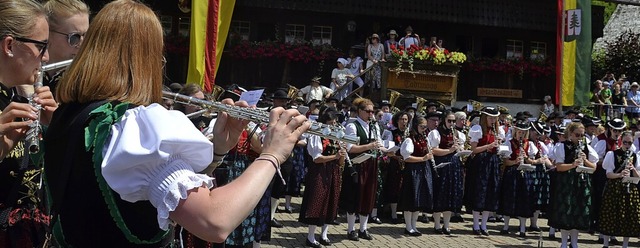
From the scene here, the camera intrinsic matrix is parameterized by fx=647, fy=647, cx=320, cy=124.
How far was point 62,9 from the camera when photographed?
9.91 feet

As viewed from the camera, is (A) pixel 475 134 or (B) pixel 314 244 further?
(A) pixel 475 134

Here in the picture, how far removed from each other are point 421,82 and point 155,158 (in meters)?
16.2

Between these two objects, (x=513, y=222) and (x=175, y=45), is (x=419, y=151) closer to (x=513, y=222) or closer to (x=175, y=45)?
(x=513, y=222)

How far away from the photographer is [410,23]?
870 inches

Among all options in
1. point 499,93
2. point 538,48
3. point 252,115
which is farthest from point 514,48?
point 252,115

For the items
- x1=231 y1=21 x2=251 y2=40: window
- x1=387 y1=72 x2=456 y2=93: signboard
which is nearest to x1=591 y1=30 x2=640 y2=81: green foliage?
x1=387 y1=72 x2=456 y2=93: signboard

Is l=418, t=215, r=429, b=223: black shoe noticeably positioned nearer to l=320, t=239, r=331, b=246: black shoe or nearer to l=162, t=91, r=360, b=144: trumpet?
l=320, t=239, r=331, b=246: black shoe

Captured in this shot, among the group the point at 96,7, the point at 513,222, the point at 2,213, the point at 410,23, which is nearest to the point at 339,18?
the point at 410,23

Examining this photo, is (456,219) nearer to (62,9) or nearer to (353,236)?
(353,236)

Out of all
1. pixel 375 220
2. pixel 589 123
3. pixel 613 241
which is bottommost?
pixel 613 241

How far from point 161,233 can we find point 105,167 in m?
0.27

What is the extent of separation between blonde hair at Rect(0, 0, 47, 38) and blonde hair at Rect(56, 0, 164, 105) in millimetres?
766

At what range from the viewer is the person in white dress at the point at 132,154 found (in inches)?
70.9

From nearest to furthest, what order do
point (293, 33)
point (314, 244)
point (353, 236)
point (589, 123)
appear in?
point (314, 244) < point (353, 236) < point (589, 123) < point (293, 33)
